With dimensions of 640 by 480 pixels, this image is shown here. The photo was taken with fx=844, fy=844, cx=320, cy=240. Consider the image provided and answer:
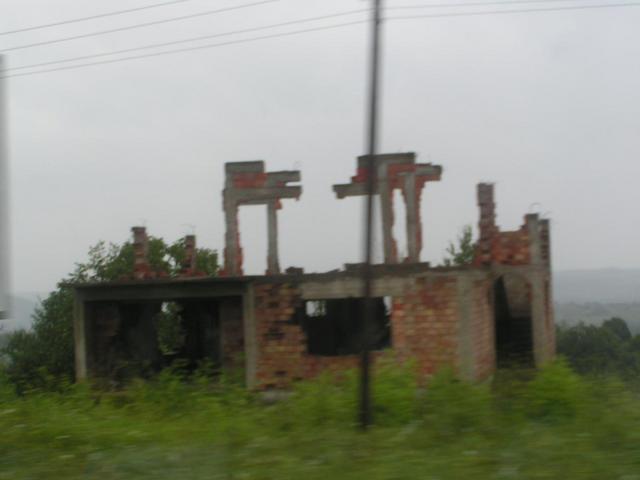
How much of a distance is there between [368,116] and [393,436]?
287 cm

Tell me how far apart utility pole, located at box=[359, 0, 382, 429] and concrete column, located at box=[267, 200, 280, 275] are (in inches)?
460

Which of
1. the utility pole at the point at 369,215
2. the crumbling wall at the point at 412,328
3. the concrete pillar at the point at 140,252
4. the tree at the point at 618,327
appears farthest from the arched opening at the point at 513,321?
the utility pole at the point at 369,215

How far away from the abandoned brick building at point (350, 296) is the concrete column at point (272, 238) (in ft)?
0.08

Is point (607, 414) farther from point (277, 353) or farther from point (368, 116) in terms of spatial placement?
point (277, 353)

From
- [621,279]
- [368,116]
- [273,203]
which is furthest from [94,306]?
[621,279]

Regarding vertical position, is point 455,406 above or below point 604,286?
below

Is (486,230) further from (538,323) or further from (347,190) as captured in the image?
(347,190)

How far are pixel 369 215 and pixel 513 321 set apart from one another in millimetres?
15266

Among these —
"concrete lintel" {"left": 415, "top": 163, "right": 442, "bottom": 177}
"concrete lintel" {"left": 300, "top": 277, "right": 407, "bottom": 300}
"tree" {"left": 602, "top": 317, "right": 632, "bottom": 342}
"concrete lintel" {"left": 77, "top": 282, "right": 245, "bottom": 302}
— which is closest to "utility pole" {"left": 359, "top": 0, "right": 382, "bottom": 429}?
"concrete lintel" {"left": 300, "top": 277, "right": 407, "bottom": 300}

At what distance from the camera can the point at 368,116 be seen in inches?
303

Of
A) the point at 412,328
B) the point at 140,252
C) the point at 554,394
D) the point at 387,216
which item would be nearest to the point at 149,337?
the point at 140,252

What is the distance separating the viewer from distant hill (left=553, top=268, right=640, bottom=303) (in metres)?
32.0

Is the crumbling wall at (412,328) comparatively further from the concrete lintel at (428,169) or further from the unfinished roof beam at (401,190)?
the concrete lintel at (428,169)

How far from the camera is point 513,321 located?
864 inches
